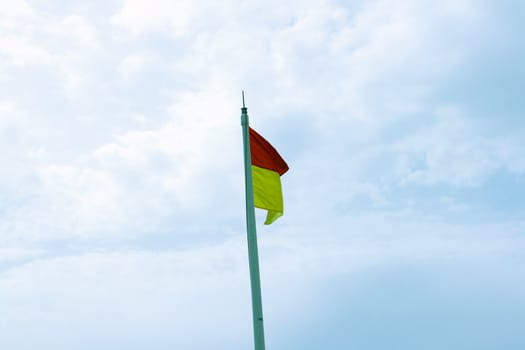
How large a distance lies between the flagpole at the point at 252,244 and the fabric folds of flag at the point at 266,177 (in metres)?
0.53

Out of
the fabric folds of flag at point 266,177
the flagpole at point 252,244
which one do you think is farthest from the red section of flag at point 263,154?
the flagpole at point 252,244

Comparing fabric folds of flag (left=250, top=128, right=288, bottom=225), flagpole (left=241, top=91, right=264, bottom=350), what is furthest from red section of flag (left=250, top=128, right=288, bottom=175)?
flagpole (left=241, top=91, right=264, bottom=350)

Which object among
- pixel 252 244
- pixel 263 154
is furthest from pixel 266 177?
pixel 252 244

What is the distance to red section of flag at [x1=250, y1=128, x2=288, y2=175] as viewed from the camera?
1730cm

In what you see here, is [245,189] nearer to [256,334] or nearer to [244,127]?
[244,127]

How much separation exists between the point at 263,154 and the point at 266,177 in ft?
2.18

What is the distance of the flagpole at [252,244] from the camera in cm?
1513

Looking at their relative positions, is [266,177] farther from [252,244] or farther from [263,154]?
[252,244]

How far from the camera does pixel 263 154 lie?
17531 millimetres

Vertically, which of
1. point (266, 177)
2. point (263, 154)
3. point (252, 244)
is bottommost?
point (252, 244)

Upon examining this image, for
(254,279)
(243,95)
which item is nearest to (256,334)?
(254,279)

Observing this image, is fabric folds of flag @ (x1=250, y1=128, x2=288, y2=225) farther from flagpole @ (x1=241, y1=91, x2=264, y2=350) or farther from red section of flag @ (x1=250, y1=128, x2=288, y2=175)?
flagpole @ (x1=241, y1=91, x2=264, y2=350)

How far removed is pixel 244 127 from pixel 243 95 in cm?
92

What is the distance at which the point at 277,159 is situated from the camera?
17.9 meters
